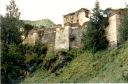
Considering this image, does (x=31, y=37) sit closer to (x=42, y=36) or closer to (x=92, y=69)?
(x=42, y=36)

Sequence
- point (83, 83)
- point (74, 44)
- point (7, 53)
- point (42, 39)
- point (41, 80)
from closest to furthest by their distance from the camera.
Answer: point (7, 53)
point (83, 83)
point (41, 80)
point (74, 44)
point (42, 39)

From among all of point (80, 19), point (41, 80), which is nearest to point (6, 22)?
point (41, 80)

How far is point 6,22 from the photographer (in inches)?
1873

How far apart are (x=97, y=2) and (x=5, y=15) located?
11533 mm

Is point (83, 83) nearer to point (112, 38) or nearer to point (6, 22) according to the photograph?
point (112, 38)

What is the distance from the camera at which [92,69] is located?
4344 centimetres

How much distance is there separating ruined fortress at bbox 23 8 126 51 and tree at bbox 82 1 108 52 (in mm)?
657

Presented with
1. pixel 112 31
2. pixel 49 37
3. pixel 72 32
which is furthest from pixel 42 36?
pixel 112 31

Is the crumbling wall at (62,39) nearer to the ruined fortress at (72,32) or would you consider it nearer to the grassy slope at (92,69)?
the ruined fortress at (72,32)

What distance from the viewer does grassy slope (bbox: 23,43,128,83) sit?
40.6 m

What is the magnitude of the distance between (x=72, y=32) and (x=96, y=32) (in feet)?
16.6

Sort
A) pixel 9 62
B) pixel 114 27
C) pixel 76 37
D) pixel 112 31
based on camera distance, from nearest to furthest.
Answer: pixel 9 62 < pixel 114 27 < pixel 112 31 < pixel 76 37

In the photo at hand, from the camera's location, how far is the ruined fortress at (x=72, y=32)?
1843 inches

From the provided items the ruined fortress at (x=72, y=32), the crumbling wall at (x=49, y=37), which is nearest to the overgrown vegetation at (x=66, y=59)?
the crumbling wall at (x=49, y=37)
